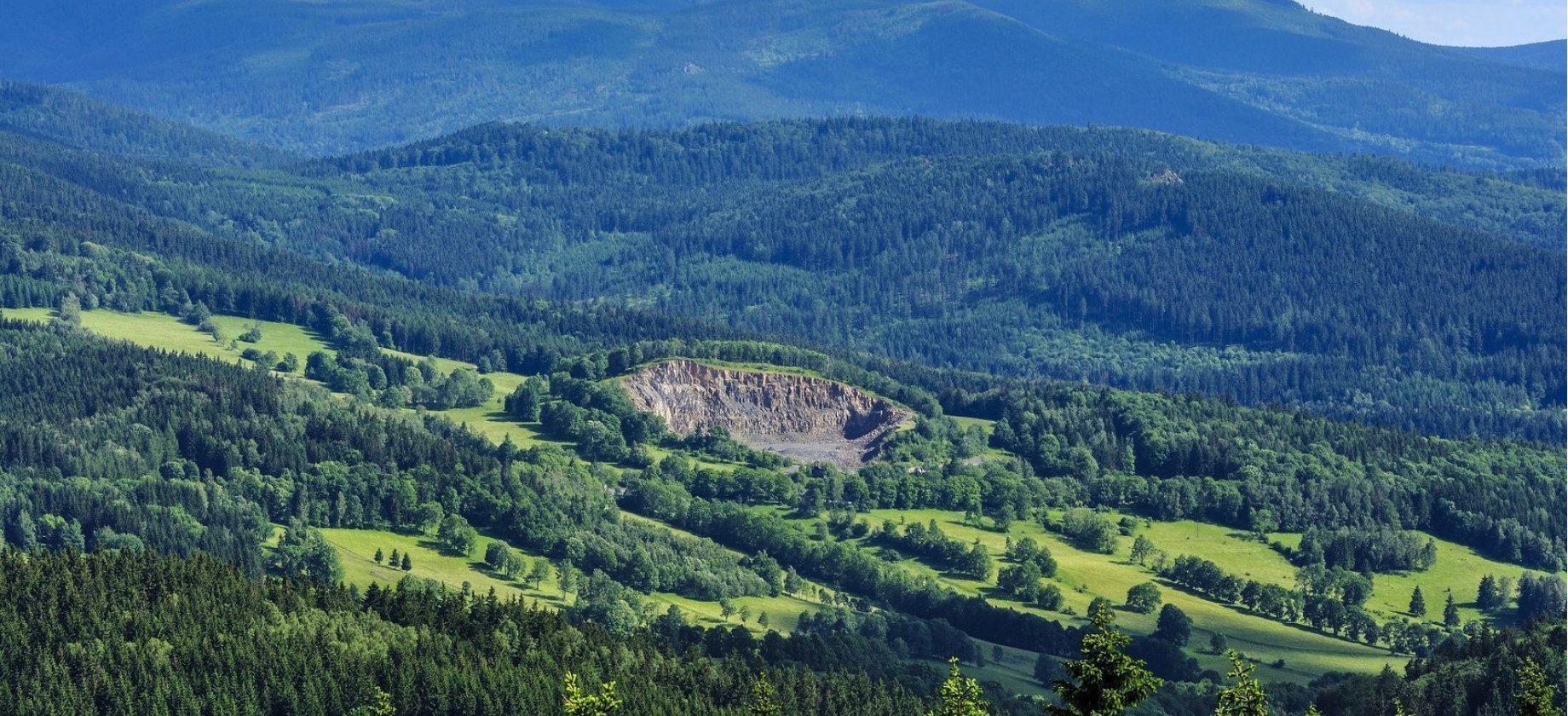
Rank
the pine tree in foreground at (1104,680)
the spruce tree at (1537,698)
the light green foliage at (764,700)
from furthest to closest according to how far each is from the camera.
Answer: the light green foliage at (764,700)
the spruce tree at (1537,698)
the pine tree in foreground at (1104,680)

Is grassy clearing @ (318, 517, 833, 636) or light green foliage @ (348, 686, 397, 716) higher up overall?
light green foliage @ (348, 686, 397, 716)

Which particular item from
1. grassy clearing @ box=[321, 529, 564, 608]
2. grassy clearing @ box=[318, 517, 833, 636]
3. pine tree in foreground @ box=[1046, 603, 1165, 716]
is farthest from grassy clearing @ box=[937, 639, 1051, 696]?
pine tree in foreground @ box=[1046, 603, 1165, 716]

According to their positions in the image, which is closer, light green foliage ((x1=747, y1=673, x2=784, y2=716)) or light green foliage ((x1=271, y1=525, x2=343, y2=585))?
light green foliage ((x1=747, y1=673, x2=784, y2=716))

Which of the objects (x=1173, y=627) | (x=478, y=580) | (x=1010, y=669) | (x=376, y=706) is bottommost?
(x=1010, y=669)

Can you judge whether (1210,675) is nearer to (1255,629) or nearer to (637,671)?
(1255,629)

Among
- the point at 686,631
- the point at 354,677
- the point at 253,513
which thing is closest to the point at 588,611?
the point at 686,631

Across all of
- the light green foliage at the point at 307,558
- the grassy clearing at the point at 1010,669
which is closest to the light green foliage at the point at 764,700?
the grassy clearing at the point at 1010,669

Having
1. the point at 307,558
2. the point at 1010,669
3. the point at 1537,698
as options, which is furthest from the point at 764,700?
the point at 307,558

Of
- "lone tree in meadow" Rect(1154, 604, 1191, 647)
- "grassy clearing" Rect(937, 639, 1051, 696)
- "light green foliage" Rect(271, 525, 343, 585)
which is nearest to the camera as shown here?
"grassy clearing" Rect(937, 639, 1051, 696)

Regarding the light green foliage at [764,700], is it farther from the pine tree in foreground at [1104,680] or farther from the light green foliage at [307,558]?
the light green foliage at [307,558]

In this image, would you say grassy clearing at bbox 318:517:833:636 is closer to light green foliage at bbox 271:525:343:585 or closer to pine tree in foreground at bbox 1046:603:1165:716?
light green foliage at bbox 271:525:343:585

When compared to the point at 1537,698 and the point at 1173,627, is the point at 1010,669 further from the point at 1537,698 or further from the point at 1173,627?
the point at 1537,698
